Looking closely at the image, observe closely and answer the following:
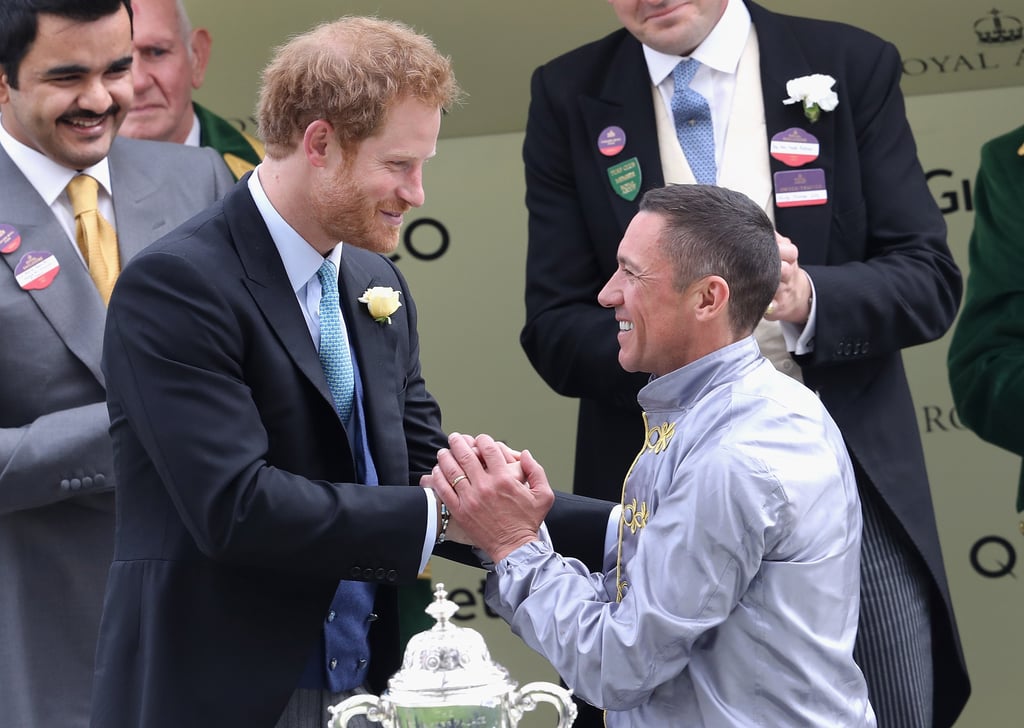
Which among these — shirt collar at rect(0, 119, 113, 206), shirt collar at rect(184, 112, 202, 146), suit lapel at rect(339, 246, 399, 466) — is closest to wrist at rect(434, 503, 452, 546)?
suit lapel at rect(339, 246, 399, 466)

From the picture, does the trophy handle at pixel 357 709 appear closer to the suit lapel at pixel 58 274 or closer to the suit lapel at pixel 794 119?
the suit lapel at pixel 58 274

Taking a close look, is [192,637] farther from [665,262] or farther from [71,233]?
[71,233]

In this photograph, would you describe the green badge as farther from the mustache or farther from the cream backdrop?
the cream backdrop

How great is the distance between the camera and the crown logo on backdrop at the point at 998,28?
13.9ft

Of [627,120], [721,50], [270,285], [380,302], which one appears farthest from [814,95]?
[270,285]

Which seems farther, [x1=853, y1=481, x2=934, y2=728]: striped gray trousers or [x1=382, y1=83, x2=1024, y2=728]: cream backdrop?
[x1=382, y1=83, x2=1024, y2=728]: cream backdrop

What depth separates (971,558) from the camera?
4387 millimetres

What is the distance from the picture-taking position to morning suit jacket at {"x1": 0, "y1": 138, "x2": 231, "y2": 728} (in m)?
3.06

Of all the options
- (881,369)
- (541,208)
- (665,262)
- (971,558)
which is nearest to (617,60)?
(541,208)

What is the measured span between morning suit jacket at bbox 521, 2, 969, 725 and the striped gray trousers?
Answer: 39 mm

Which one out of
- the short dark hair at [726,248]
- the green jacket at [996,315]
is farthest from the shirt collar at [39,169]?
the green jacket at [996,315]

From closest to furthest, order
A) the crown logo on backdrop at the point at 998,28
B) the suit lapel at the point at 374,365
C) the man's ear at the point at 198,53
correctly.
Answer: the suit lapel at the point at 374,365 < the crown logo on backdrop at the point at 998,28 < the man's ear at the point at 198,53

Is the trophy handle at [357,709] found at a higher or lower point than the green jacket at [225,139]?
lower

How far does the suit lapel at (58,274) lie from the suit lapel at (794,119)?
1300 mm
